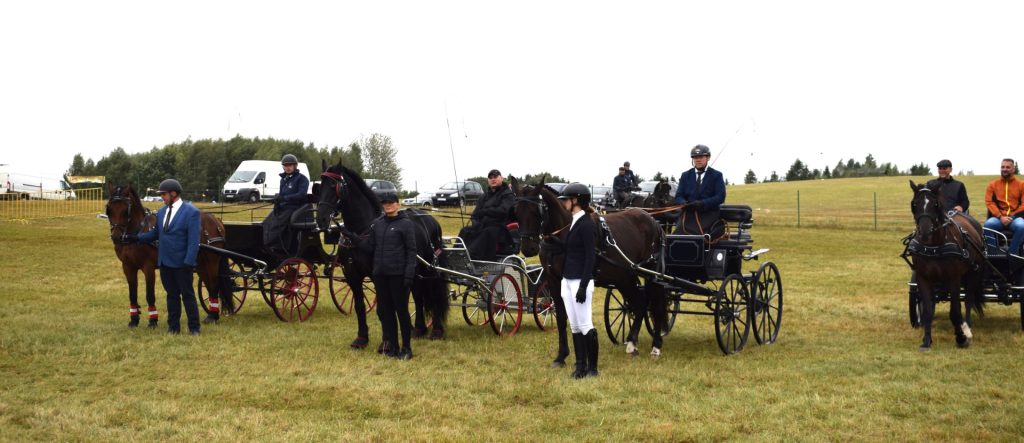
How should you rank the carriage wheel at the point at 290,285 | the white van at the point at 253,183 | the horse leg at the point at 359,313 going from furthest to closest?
the white van at the point at 253,183 < the carriage wheel at the point at 290,285 < the horse leg at the point at 359,313

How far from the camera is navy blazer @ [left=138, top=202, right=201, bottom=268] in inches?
425

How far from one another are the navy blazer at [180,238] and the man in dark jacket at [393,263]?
7.82 feet

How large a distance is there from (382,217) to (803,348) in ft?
16.2

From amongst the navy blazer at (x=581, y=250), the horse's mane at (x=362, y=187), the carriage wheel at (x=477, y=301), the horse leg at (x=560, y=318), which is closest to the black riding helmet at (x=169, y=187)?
the horse's mane at (x=362, y=187)

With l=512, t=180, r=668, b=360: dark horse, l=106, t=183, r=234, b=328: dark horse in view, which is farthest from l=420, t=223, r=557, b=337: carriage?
l=106, t=183, r=234, b=328: dark horse

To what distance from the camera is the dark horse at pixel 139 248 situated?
11195 millimetres

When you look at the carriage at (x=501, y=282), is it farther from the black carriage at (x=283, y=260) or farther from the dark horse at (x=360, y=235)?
the black carriage at (x=283, y=260)

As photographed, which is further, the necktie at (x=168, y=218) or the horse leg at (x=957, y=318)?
the necktie at (x=168, y=218)

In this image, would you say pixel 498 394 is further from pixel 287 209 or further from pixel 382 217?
pixel 287 209

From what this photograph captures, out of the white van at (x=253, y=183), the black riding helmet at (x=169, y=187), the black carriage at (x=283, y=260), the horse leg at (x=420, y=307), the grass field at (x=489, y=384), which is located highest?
the white van at (x=253, y=183)

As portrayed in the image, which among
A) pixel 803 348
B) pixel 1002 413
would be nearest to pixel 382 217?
pixel 803 348

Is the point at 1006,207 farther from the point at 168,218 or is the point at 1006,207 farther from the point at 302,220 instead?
the point at 168,218

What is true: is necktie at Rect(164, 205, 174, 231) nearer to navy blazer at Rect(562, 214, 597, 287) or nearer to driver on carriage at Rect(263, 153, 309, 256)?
driver on carriage at Rect(263, 153, 309, 256)

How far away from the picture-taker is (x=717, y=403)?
7.56 m
